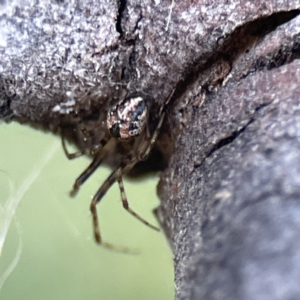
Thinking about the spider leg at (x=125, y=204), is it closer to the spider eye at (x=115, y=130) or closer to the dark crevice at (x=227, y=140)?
the spider eye at (x=115, y=130)

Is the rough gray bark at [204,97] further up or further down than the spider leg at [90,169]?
further up

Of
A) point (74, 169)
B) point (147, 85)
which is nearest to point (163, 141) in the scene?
point (147, 85)

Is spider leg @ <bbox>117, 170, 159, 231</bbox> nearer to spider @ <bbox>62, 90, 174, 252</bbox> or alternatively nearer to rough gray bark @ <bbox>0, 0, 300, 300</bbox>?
spider @ <bbox>62, 90, 174, 252</bbox>

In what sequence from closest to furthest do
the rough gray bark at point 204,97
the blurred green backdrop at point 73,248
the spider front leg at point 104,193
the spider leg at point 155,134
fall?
1. the rough gray bark at point 204,97
2. the spider leg at point 155,134
3. the spider front leg at point 104,193
4. the blurred green backdrop at point 73,248

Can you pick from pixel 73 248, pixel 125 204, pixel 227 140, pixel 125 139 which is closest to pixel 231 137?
pixel 227 140

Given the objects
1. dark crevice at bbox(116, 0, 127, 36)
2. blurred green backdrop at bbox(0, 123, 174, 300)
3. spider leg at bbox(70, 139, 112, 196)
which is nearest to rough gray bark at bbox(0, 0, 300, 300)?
dark crevice at bbox(116, 0, 127, 36)

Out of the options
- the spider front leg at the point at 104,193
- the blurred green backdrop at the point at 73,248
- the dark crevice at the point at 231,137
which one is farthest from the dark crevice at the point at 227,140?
the blurred green backdrop at the point at 73,248
